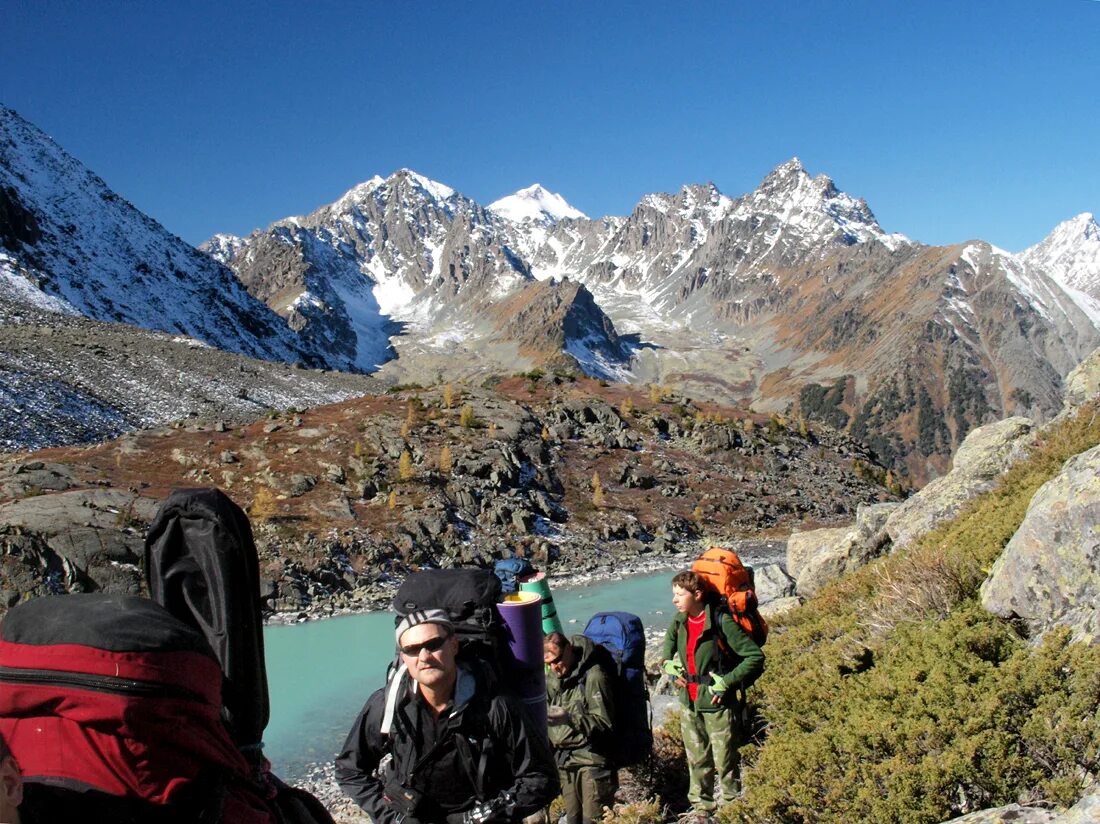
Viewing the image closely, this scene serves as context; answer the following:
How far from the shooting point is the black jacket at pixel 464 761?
4355 mm

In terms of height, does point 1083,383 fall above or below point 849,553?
above

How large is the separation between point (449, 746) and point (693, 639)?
136 inches

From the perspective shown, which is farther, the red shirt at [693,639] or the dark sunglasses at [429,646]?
the red shirt at [693,639]

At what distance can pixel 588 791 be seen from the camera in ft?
23.5

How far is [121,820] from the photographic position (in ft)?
8.07

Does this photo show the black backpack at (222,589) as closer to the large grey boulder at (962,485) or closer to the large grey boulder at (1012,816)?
the large grey boulder at (1012,816)

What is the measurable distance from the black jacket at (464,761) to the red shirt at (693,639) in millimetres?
3045

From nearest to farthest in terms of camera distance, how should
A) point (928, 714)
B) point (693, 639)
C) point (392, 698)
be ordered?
point (392, 698) < point (928, 714) < point (693, 639)

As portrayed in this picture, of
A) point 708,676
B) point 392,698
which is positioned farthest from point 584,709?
point 392,698

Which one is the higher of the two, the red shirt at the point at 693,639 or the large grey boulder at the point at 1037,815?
the red shirt at the point at 693,639

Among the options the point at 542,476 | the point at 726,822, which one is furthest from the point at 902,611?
the point at 542,476

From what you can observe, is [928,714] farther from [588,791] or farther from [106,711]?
[106,711]

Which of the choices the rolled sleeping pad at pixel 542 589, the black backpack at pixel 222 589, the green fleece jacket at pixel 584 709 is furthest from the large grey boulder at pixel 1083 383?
the black backpack at pixel 222 589

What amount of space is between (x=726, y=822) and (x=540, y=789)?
2886 millimetres
